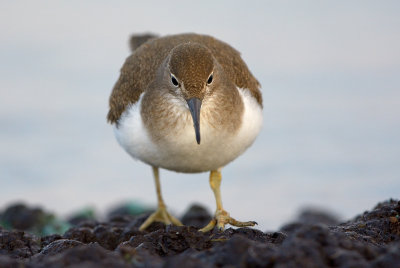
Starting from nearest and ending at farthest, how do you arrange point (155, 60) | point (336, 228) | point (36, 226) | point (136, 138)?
point (336, 228)
point (136, 138)
point (155, 60)
point (36, 226)

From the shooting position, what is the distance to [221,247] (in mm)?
3766

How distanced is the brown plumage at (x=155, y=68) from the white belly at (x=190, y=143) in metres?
0.21

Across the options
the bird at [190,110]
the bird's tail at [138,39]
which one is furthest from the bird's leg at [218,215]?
the bird's tail at [138,39]

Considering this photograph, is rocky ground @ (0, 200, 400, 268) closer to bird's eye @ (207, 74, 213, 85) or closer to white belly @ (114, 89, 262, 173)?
white belly @ (114, 89, 262, 173)

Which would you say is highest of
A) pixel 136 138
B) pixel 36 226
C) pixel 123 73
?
pixel 123 73

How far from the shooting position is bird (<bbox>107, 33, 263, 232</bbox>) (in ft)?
20.2

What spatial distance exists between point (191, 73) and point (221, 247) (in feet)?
9.16

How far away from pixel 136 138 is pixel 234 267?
133 inches

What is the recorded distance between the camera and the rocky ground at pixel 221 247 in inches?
136

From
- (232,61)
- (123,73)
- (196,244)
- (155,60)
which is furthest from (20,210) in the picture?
(196,244)

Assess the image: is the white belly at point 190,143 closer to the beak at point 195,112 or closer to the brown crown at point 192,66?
the beak at point 195,112

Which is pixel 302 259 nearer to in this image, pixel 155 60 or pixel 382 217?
pixel 382 217

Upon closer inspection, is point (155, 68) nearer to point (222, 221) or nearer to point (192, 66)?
point (192, 66)

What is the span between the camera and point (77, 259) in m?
3.59
